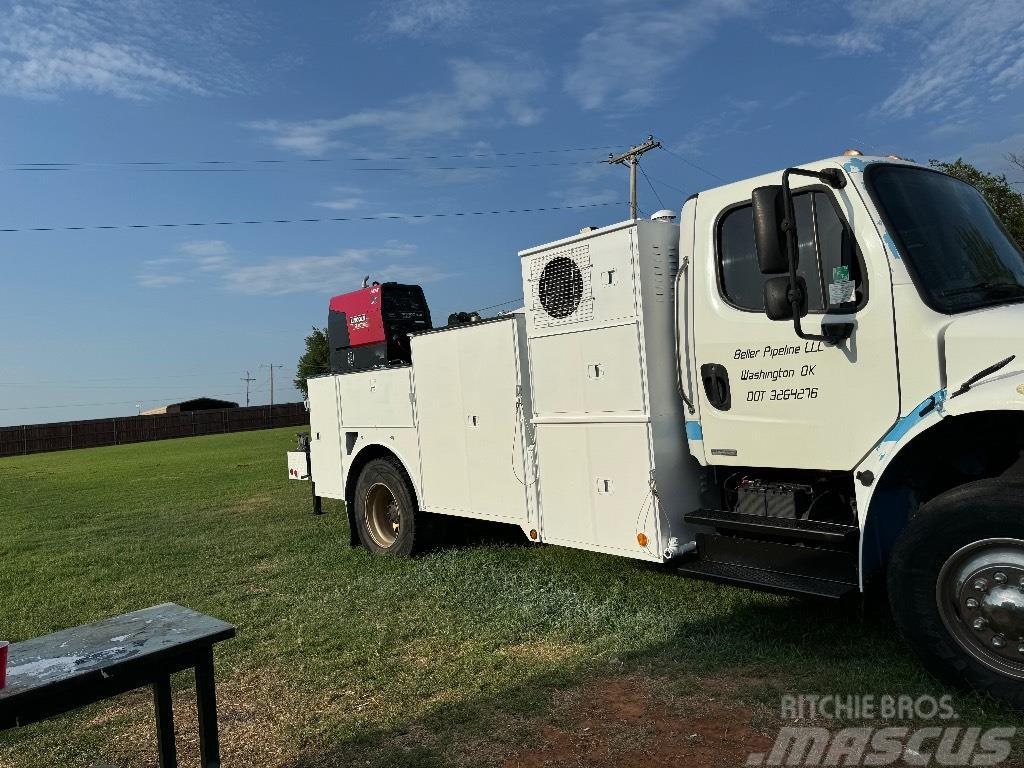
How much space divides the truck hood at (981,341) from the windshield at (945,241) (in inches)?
5.7

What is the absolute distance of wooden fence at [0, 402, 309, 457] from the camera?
4666cm

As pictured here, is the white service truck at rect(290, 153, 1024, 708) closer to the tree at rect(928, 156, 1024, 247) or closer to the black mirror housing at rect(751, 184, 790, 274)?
the black mirror housing at rect(751, 184, 790, 274)

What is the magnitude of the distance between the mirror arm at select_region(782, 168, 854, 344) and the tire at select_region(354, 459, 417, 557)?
4.24 meters

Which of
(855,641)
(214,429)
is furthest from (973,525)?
(214,429)

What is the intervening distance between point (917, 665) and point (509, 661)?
7.11 feet

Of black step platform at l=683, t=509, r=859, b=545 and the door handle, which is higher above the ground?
the door handle

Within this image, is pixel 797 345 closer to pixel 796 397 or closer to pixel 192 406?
pixel 796 397

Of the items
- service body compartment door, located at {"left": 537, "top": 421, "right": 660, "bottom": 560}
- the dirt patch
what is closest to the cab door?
service body compartment door, located at {"left": 537, "top": 421, "right": 660, "bottom": 560}

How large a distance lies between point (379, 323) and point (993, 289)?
524 cm

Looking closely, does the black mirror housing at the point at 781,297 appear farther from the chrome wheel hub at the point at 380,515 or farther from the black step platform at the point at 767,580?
the chrome wheel hub at the point at 380,515

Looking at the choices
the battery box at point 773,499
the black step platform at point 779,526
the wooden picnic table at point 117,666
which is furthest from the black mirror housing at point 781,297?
the wooden picnic table at point 117,666

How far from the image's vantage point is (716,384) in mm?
4664

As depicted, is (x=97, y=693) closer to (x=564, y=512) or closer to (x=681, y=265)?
(x=564, y=512)

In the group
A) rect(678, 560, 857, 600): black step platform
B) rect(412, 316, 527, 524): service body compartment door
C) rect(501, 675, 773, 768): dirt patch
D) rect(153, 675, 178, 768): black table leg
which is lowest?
rect(501, 675, 773, 768): dirt patch
